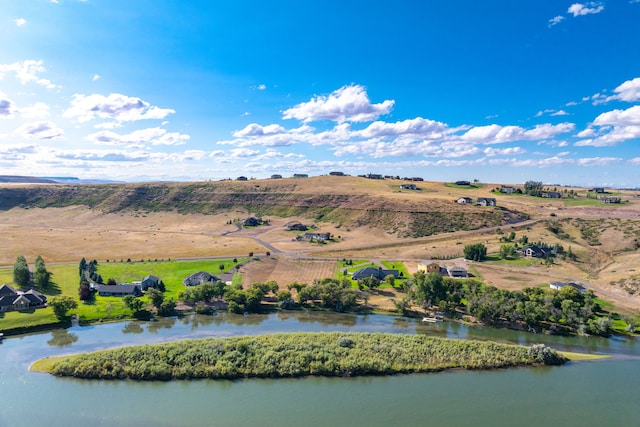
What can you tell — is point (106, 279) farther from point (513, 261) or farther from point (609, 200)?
point (609, 200)

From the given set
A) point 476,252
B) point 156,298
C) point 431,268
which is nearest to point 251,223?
point 431,268

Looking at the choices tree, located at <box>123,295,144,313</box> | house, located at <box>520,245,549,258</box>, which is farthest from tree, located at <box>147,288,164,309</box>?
house, located at <box>520,245,549,258</box>

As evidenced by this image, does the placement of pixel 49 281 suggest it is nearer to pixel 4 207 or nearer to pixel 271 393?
pixel 271 393

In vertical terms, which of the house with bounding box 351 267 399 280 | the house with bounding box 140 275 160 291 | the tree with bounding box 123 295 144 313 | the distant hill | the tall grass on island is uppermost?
the distant hill

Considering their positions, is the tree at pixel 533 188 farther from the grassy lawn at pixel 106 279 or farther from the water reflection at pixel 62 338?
the water reflection at pixel 62 338

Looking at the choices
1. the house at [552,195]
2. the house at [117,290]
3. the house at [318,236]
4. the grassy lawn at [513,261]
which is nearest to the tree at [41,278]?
the house at [117,290]

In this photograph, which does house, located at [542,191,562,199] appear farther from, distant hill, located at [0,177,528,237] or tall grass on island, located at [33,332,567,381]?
tall grass on island, located at [33,332,567,381]
